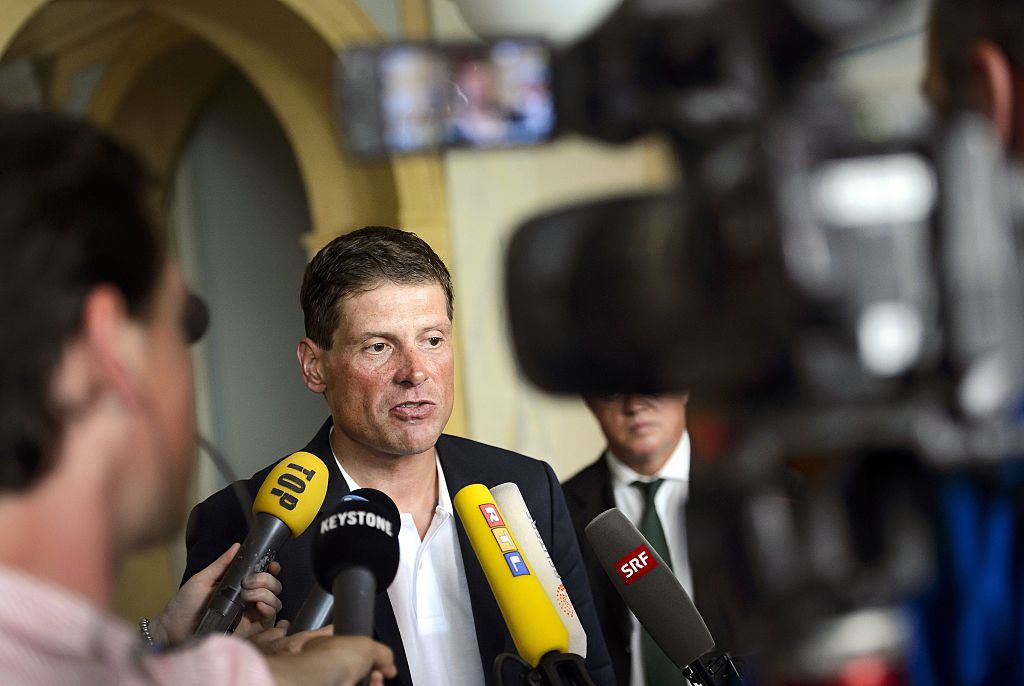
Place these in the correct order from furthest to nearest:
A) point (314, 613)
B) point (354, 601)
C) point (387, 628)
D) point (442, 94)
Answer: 1. point (387, 628)
2. point (314, 613)
3. point (354, 601)
4. point (442, 94)

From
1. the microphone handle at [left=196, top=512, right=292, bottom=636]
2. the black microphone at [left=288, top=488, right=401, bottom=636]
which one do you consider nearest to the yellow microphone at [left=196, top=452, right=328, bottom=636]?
the microphone handle at [left=196, top=512, right=292, bottom=636]

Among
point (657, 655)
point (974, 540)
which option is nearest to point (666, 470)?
point (657, 655)

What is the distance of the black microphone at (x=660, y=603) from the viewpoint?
1219mm

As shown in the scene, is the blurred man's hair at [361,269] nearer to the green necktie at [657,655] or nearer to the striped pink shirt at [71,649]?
the green necktie at [657,655]

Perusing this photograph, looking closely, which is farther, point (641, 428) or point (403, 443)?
point (641, 428)

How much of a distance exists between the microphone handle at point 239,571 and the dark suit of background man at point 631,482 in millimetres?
919

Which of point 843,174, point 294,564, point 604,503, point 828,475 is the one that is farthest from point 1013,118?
point 604,503

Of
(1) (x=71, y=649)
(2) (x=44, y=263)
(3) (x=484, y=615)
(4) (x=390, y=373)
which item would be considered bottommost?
(3) (x=484, y=615)

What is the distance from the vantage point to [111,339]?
816 millimetres

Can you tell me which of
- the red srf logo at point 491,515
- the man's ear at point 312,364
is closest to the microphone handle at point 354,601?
the red srf logo at point 491,515

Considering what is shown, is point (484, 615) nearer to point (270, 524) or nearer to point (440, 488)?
point (440, 488)

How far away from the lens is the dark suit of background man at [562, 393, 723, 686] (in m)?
2.14

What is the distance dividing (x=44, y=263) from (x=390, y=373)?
101cm

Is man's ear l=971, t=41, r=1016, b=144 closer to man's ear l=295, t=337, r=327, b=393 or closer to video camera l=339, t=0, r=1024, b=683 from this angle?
video camera l=339, t=0, r=1024, b=683
